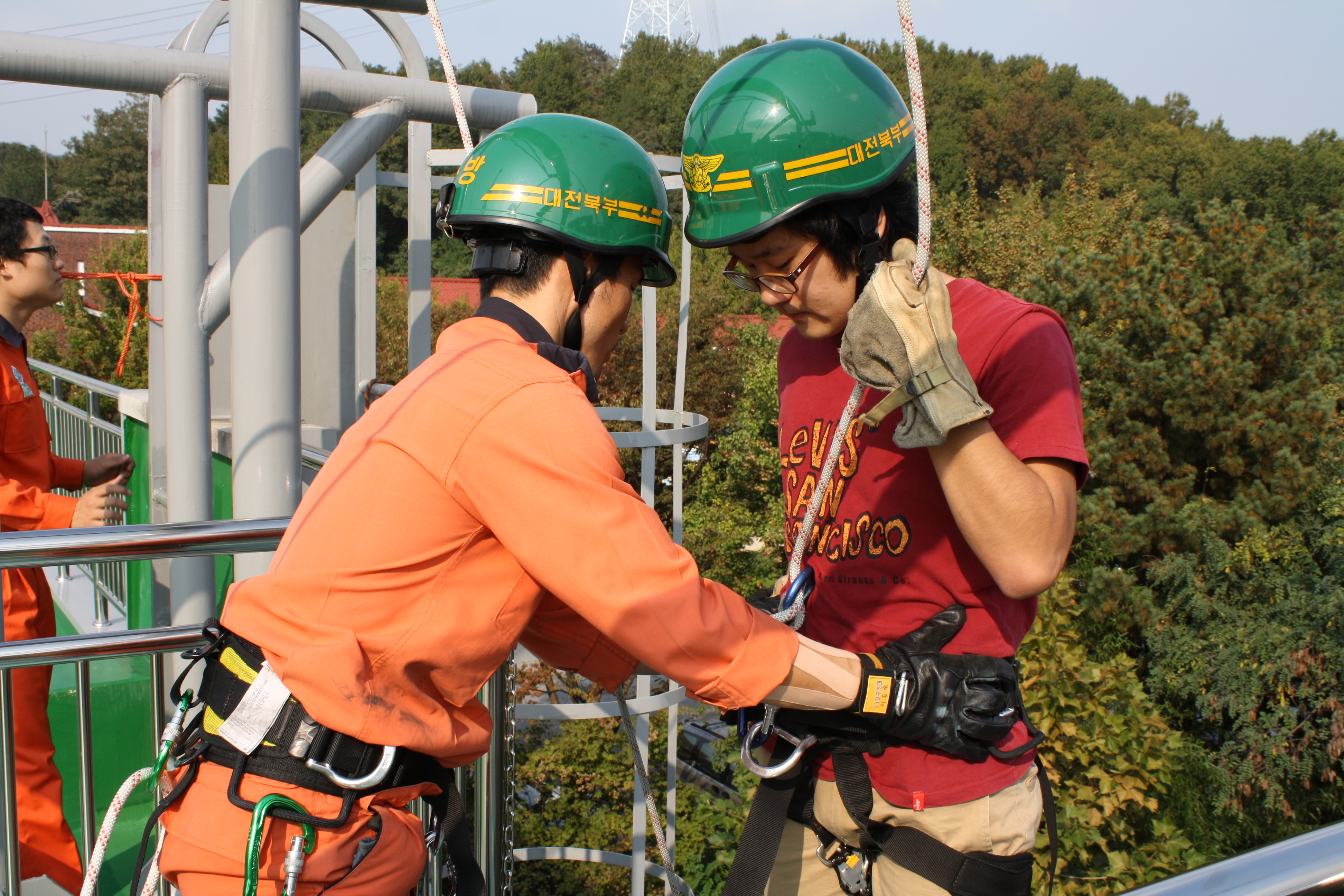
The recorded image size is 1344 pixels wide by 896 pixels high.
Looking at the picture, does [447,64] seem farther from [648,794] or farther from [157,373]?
[157,373]

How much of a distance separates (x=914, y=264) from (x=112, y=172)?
69.5 m

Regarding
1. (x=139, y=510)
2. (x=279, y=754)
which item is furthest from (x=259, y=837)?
(x=139, y=510)

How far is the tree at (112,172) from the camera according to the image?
193 ft

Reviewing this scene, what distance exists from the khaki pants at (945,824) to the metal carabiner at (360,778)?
0.93 m

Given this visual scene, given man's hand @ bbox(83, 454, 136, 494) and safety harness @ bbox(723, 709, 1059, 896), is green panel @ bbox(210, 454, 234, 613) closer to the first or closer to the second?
man's hand @ bbox(83, 454, 136, 494)

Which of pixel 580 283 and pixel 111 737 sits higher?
pixel 580 283

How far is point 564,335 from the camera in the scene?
1865 millimetres

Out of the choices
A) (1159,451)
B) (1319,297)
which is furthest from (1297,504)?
(1319,297)

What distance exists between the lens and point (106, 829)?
69.9 inches

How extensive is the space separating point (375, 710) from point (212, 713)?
33 cm

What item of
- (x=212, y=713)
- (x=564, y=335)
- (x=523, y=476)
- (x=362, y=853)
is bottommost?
(x=362, y=853)

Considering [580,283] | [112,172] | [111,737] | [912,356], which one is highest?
[112,172]

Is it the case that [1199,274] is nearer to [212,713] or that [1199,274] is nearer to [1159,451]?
[1159,451]

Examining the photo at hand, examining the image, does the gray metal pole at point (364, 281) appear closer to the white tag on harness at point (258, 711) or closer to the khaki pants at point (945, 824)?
the white tag on harness at point (258, 711)
